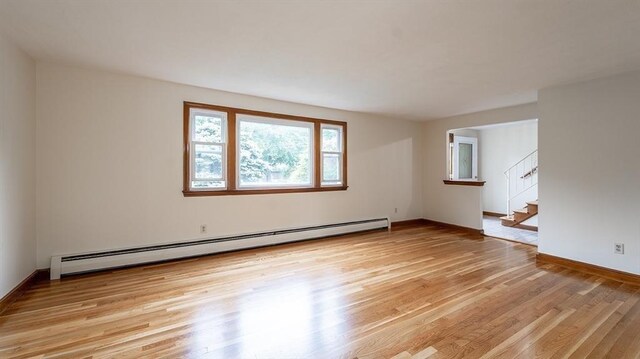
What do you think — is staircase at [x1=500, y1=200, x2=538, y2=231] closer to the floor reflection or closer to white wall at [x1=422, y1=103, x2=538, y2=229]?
white wall at [x1=422, y1=103, x2=538, y2=229]

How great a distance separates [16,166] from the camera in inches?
106

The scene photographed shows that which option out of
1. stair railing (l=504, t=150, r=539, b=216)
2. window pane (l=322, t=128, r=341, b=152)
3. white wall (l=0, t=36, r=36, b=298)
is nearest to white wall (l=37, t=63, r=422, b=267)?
white wall (l=0, t=36, r=36, b=298)

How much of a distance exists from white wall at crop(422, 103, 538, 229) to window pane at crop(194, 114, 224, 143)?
4.66 metres

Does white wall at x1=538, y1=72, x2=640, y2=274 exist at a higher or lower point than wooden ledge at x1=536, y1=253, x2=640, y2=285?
higher

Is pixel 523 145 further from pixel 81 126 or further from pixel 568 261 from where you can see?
pixel 81 126

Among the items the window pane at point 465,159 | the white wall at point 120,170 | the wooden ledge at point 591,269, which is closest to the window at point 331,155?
the white wall at point 120,170

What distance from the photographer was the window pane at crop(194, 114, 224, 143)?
4020 millimetres

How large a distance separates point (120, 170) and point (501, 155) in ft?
27.1

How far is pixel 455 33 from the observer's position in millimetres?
2381

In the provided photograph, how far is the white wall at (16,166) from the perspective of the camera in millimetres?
2479

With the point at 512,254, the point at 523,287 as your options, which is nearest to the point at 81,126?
the point at 523,287

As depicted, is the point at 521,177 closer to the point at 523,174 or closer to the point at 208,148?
the point at 523,174

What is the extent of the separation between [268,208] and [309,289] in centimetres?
194

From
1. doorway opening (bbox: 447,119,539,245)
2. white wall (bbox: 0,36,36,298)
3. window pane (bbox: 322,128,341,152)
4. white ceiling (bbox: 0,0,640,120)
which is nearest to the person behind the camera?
white ceiling (bbox: 0,0,640,120)
